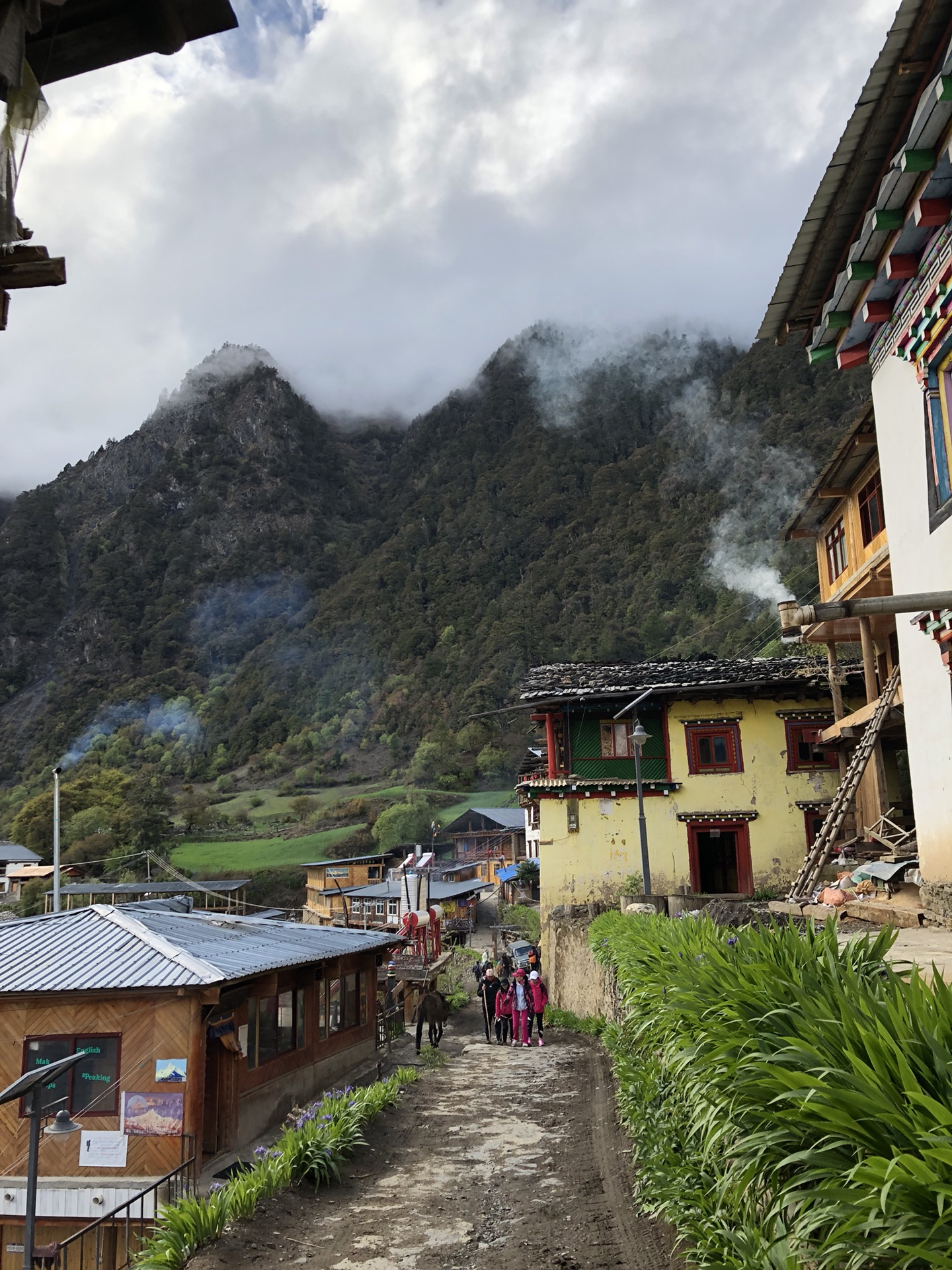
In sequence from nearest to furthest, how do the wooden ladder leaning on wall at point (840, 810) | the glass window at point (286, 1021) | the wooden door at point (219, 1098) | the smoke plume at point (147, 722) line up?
A: the wooden door at point (219, 1098), the wooden ladder leaning on wall at point (840, 810), the glass window at point (286, 1021), the smoke plume at point (147, 722)

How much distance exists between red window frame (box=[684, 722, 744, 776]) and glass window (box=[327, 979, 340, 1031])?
12292 mm

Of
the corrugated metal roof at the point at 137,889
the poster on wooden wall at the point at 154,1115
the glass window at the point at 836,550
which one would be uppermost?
the glass window at the point at 836,550

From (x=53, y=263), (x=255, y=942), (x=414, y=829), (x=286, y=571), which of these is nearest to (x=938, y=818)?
(x=53, y=263)

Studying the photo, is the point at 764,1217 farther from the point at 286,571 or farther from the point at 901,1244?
the point at 286,571

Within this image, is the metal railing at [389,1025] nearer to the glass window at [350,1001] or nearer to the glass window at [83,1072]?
the glass window at [350,1001]

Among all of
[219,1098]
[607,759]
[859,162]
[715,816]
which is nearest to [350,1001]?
[219,1098]

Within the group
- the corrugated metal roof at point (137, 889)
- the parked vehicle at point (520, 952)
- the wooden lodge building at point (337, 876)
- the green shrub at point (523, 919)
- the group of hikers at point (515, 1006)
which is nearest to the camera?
the group of hikers at point (515, 1006)

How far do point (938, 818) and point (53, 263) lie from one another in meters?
8.51

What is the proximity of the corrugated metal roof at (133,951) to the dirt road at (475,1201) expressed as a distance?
3661 mm

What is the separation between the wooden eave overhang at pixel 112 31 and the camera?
3375 mm

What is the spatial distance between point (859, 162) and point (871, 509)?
38.5 ft

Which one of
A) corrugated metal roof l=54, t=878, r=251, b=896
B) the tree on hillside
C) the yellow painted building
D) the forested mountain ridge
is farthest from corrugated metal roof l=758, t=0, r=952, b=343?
the forested mountain ridge

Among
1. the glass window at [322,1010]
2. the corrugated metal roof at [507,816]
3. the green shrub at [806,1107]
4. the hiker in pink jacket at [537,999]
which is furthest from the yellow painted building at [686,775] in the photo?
the corrugated metal roof at [507,816]

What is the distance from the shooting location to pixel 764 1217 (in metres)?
3.53
